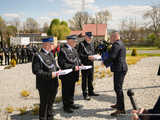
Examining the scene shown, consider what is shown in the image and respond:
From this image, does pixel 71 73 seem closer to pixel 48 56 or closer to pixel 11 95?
pixel 48 56

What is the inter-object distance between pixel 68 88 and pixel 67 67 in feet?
2.02

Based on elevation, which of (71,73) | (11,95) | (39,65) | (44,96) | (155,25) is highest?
(155,25)

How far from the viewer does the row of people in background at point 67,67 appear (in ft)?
11.5

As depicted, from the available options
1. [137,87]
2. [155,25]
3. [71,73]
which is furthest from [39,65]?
[155,25]

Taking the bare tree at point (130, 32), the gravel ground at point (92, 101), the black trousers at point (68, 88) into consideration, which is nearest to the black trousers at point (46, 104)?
the gravel ground at point (92, 101)

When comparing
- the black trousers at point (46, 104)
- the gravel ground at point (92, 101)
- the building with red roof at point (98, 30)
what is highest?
the building with red roof at point (98, 30)

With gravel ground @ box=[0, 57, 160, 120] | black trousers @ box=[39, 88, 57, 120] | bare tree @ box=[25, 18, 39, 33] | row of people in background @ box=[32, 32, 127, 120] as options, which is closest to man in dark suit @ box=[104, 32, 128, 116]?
row of people in background @ box=[32, 32, 127, 120]

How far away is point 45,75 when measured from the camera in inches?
135

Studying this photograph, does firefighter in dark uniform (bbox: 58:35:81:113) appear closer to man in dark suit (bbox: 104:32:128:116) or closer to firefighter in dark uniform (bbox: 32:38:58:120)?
firefighter in dark uniform (bbox: 32:38:58:120)

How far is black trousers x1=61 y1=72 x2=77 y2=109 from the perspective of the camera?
457 cm

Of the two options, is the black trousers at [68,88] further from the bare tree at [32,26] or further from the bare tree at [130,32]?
the bare tree at [32,26]

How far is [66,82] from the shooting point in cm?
459

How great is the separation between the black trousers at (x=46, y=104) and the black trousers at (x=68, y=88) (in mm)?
784

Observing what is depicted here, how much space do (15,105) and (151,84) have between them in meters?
5.74
